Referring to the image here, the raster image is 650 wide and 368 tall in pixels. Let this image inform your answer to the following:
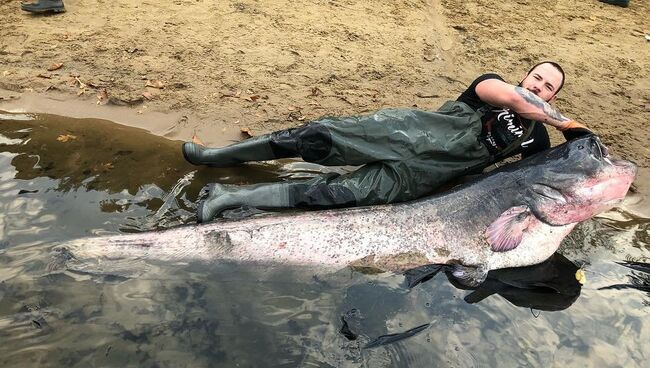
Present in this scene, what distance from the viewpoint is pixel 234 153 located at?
15.5 ft

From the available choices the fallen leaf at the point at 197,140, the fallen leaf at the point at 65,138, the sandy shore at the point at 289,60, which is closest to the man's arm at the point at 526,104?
the sandy shore at the point at 289,60

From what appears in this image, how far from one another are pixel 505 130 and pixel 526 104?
0.38 meters

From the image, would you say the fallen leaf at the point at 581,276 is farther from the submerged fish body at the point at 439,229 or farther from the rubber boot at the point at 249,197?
the rubber boot at the point at 249,197

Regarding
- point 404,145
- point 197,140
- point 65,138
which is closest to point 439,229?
point 404,145

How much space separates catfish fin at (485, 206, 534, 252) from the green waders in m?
0.71

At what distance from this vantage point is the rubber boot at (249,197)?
166 inches

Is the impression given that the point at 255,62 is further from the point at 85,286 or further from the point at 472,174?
the point at 85,286

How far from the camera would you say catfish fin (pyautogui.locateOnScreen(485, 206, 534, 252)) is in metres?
4.00

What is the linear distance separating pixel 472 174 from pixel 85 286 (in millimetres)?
3324


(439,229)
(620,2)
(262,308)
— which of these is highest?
(620,2)

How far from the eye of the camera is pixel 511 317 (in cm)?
369

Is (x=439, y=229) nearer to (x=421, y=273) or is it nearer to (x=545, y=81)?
(x=421, y=273)

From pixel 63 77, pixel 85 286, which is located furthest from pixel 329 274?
pixel 63 77

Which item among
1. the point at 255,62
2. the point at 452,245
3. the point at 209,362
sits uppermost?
the point at 255,62
